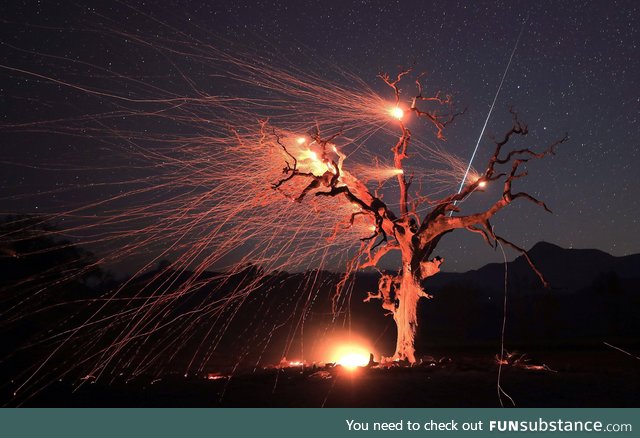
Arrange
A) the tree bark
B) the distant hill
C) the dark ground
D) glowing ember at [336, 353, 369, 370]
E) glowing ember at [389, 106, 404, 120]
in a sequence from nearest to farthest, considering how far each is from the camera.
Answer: the dark ground, the tree bark, glowing ember at [389, 106, 404, 120], glowing ember at [336, 353, 369, 370], the distant hill

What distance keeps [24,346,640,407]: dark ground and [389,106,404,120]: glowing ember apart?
21.0 feet

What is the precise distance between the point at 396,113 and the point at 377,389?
7.50 meters

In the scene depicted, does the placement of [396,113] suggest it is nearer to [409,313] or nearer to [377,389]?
[409,313]

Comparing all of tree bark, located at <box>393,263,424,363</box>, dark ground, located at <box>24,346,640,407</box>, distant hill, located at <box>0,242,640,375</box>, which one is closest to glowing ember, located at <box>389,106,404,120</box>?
tree bark, located at <box>393,263,424,363</box>

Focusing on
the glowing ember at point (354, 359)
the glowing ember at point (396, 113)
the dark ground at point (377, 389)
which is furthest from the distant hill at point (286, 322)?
the glowing ember at point (396, 113)

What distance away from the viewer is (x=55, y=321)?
65.3 feet

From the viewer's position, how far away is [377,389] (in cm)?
963

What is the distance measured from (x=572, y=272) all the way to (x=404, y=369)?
393 feet

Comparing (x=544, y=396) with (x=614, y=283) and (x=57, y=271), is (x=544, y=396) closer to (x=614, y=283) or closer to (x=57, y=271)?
(x=57, y=271)

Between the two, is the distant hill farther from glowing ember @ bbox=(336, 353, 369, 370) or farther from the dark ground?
the dark ground

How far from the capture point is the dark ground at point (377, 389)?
878 centimetres

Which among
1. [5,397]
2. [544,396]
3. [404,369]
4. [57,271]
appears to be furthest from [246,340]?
[544,396]

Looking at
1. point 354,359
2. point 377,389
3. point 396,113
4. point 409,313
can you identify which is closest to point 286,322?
point 354,359

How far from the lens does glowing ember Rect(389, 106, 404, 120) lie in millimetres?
14172
